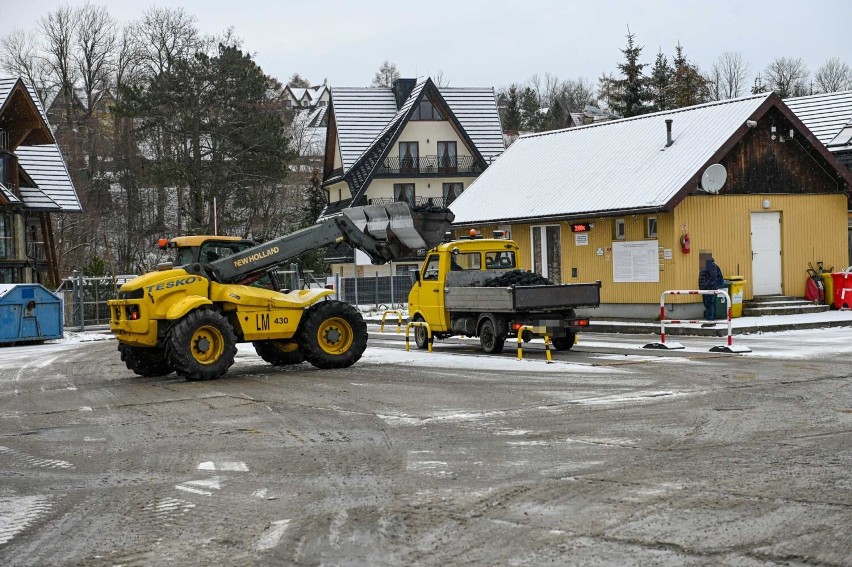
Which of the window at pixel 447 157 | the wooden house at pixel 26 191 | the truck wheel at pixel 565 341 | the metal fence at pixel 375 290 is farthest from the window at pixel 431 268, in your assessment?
the window at pixel 447 157

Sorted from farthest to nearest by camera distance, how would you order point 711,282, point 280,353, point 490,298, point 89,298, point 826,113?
point 89,298, point 826,113, point 711,282, point 490,298, point 280,353

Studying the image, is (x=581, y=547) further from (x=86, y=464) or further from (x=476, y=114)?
(x=476, y=114)

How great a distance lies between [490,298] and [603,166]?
1443cm

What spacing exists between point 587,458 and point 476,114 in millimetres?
59622

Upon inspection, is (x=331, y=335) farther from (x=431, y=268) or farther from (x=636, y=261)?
(x=636, y=261)

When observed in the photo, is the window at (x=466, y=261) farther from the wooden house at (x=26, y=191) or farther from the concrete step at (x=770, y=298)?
the wooden house at (x=26, y=191)

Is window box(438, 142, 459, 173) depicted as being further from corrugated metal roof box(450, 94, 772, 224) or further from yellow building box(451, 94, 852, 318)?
yellow building box(451, 94, 852, 318)

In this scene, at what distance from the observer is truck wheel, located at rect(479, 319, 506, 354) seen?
2081 cm

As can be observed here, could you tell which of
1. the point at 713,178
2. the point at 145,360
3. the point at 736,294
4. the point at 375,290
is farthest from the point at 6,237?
the point at 736,294

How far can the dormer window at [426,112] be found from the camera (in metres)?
64.6

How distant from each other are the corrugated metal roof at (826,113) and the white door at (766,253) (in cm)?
1073

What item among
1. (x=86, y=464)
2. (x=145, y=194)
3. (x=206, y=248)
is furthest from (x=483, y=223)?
(x=145, y=194)

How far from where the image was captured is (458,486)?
8453mm

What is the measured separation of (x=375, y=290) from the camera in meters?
47.1
